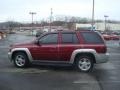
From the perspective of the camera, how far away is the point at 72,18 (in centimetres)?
14200

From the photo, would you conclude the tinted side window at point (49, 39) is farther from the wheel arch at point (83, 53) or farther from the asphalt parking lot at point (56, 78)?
the asphalt parking lot at point (56, 78)

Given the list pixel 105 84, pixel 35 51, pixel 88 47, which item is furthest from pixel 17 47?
pixel 105 84

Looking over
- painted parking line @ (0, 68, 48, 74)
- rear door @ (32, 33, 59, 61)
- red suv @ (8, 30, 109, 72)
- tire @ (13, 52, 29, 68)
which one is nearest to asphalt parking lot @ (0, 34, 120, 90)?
painted parking line @ (0, 68, 48, 74)

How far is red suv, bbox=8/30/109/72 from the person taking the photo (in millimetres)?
13242

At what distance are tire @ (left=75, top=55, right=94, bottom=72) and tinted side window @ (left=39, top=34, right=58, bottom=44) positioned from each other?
1273 millimetres

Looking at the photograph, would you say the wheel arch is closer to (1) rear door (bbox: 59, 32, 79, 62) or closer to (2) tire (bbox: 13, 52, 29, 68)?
(1) rear door (bbox: 59, 32, 79, 62)

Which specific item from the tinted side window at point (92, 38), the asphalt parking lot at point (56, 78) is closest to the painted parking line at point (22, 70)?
the asphalt parking lot at point (56, 78)

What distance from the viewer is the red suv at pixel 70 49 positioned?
43.4 feet

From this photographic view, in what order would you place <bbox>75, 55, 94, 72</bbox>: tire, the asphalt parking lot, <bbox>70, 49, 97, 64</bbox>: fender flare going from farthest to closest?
<bbox>75, 55, 94, 72</bbox>: tire → <bbox>70, 49, 97, 64</bbox>: fender flare → the asphalt parking lot

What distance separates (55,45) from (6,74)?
7.94ft

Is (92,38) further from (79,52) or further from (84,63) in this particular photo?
(84,63)

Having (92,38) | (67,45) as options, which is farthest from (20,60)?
(92,38)

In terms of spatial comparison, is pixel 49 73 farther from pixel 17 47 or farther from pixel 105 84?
pixel 105 84

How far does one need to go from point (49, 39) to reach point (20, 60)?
5.46ft
